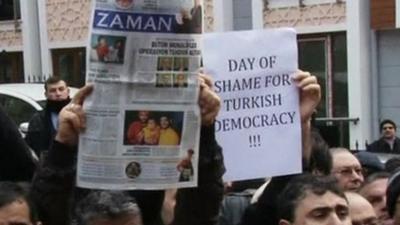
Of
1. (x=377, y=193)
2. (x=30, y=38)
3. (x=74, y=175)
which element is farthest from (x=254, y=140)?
A: (x=30, y=38)

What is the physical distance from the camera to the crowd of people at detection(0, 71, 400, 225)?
348 centimetres

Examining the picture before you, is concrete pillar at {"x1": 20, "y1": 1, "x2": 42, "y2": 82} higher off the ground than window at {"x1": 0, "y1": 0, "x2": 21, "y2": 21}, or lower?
lower

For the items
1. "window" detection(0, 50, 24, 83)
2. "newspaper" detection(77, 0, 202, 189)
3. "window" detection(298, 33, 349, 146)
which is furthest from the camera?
"window" detection(0, 50, 24, 83)

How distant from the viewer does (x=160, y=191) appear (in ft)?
12.8

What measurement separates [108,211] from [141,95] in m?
0.49

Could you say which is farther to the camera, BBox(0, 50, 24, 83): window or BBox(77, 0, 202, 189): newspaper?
BBox(0, 50, 24, 83): window

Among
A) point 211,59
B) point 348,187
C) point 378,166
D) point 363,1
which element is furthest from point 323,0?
point 211,59

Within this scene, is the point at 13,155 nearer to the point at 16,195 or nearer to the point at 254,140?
the point at 16,195

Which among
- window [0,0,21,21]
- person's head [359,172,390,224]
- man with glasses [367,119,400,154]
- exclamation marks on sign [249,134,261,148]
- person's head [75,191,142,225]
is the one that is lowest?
man with glasses [367,119,400,154]

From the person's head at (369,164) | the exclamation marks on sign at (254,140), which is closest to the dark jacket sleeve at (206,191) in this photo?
the exclamation marks on sign at (254,140)

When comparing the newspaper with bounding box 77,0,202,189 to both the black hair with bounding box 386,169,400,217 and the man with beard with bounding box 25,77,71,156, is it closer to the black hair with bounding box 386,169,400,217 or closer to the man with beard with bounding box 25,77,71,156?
the black hair with bounding box 386,169,400,217

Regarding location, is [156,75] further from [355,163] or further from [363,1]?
[363,1]

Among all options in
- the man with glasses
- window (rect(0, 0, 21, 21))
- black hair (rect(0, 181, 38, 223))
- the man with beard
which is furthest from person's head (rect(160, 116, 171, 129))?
window (rect(0, 0, 21, 21))

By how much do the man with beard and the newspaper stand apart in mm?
4264
